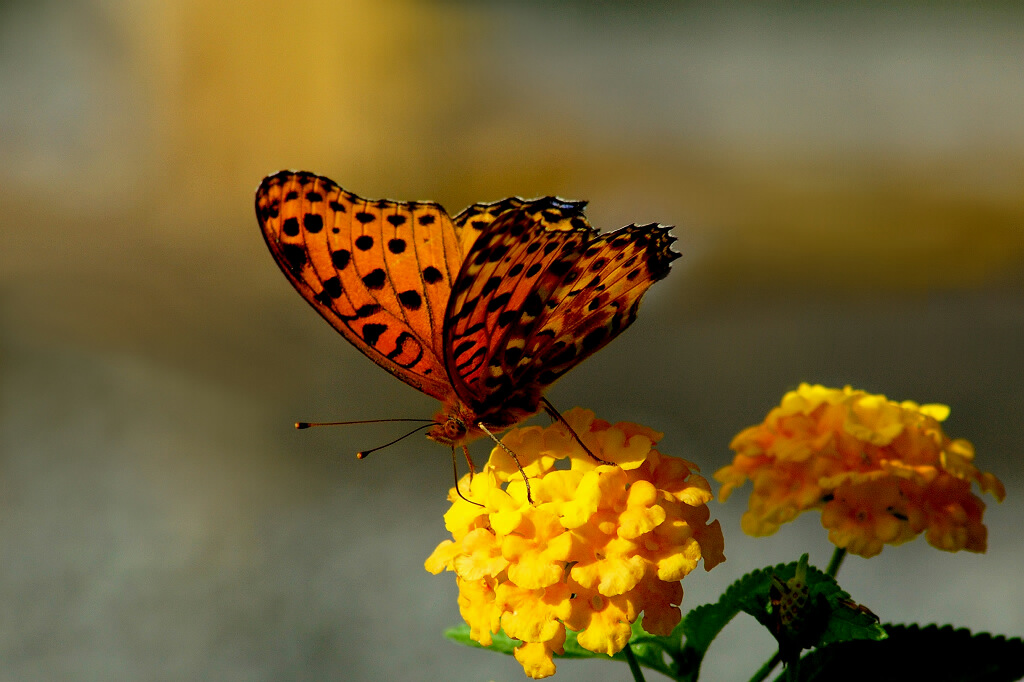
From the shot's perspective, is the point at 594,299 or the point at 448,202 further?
the point at 448,202

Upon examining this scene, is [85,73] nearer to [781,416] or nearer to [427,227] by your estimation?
[427,227]

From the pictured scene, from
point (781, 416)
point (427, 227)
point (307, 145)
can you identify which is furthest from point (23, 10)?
point (781, 416)

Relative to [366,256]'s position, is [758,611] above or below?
below

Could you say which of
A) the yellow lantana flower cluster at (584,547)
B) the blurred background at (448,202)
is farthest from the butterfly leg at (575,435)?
the blurred background at (448,202)

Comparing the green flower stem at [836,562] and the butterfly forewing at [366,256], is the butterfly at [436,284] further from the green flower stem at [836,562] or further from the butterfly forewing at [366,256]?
the green flower stem at [836,562]

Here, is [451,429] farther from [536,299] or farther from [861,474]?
[861,474]

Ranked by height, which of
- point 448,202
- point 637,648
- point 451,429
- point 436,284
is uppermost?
point 436,284

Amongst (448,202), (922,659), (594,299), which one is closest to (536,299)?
(594,299)
